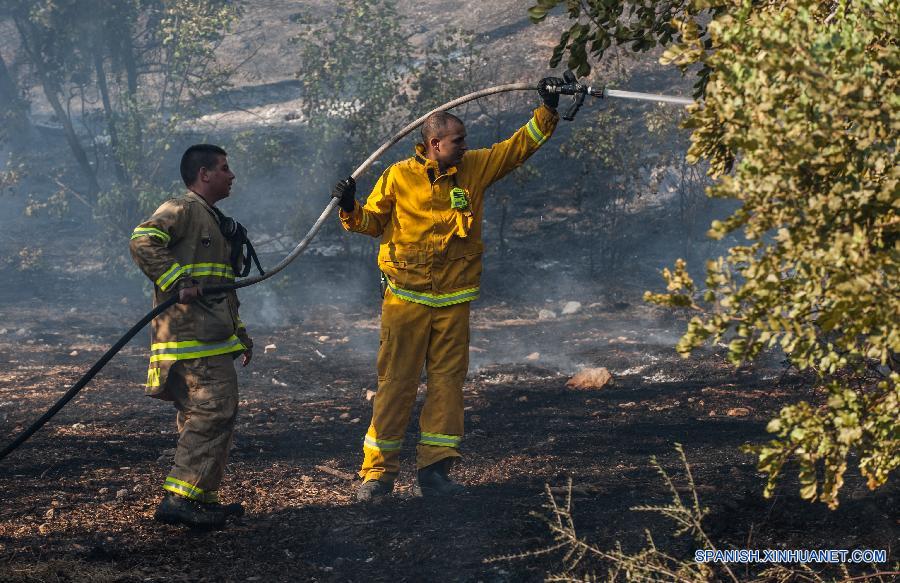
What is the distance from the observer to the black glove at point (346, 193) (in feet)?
16.2

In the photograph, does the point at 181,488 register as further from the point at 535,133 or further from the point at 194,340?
the point at 535,133

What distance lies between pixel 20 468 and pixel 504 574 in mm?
3099

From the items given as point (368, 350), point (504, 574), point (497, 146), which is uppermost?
point (497, 146)

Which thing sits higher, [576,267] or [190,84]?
[190,84]

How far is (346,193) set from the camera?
4977 mm

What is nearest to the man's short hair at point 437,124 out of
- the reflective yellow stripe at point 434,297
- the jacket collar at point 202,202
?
the reflective yellow stripe at point 434,297

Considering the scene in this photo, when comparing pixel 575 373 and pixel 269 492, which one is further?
pixel 575 373

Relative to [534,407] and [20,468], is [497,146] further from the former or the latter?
[20,468]

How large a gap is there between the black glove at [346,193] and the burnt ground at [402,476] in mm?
1617

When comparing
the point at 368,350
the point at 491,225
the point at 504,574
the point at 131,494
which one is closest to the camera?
the point at 504,574

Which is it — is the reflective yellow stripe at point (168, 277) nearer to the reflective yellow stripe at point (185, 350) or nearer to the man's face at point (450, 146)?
the reflective yellow stripe at point (185, 350)

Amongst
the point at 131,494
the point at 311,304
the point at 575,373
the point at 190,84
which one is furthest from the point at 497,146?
the point at 190,84

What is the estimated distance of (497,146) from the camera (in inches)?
203

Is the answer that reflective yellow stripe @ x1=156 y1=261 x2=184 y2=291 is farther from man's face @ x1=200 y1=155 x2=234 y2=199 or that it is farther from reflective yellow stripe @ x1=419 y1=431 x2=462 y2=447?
reflective yellow stripe @ x1=419 y1=431 x2=462 y2=447
